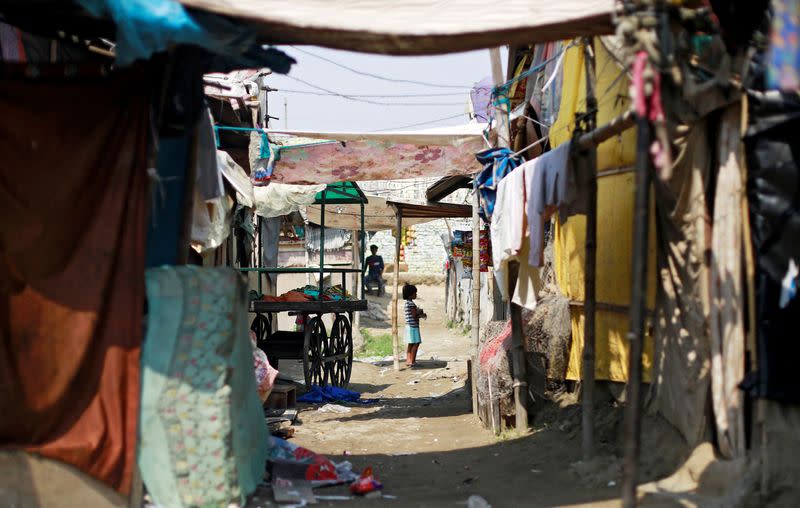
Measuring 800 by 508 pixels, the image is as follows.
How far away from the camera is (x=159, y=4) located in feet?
12.8

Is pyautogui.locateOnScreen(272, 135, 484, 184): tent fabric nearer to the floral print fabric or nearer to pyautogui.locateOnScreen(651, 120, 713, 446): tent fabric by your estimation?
pyautogui.locateOnScreen(651, 120, 713, 446): tent fabric

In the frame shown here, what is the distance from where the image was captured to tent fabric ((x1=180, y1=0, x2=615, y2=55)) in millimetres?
4117

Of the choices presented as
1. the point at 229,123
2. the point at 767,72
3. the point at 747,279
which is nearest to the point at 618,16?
the point at 767,72

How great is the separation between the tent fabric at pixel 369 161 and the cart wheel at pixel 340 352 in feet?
9.59

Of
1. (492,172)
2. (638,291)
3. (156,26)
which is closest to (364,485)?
(638,291)

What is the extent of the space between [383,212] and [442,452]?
10.2m

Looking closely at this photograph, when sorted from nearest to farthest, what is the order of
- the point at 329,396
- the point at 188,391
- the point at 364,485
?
the point at 188,391
the point at 364,485
the point at 329,396

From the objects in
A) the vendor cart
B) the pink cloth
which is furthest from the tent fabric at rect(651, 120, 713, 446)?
the vendor cart

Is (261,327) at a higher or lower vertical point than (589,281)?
lower

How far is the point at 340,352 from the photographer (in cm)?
1213

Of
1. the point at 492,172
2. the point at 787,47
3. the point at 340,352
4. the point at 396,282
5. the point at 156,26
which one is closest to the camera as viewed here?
the point at 787,47

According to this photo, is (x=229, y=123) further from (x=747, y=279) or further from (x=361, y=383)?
(x=747, y=279)

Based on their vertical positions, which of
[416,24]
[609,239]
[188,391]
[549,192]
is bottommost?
[188,391]

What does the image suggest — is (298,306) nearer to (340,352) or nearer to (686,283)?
(340,352)
